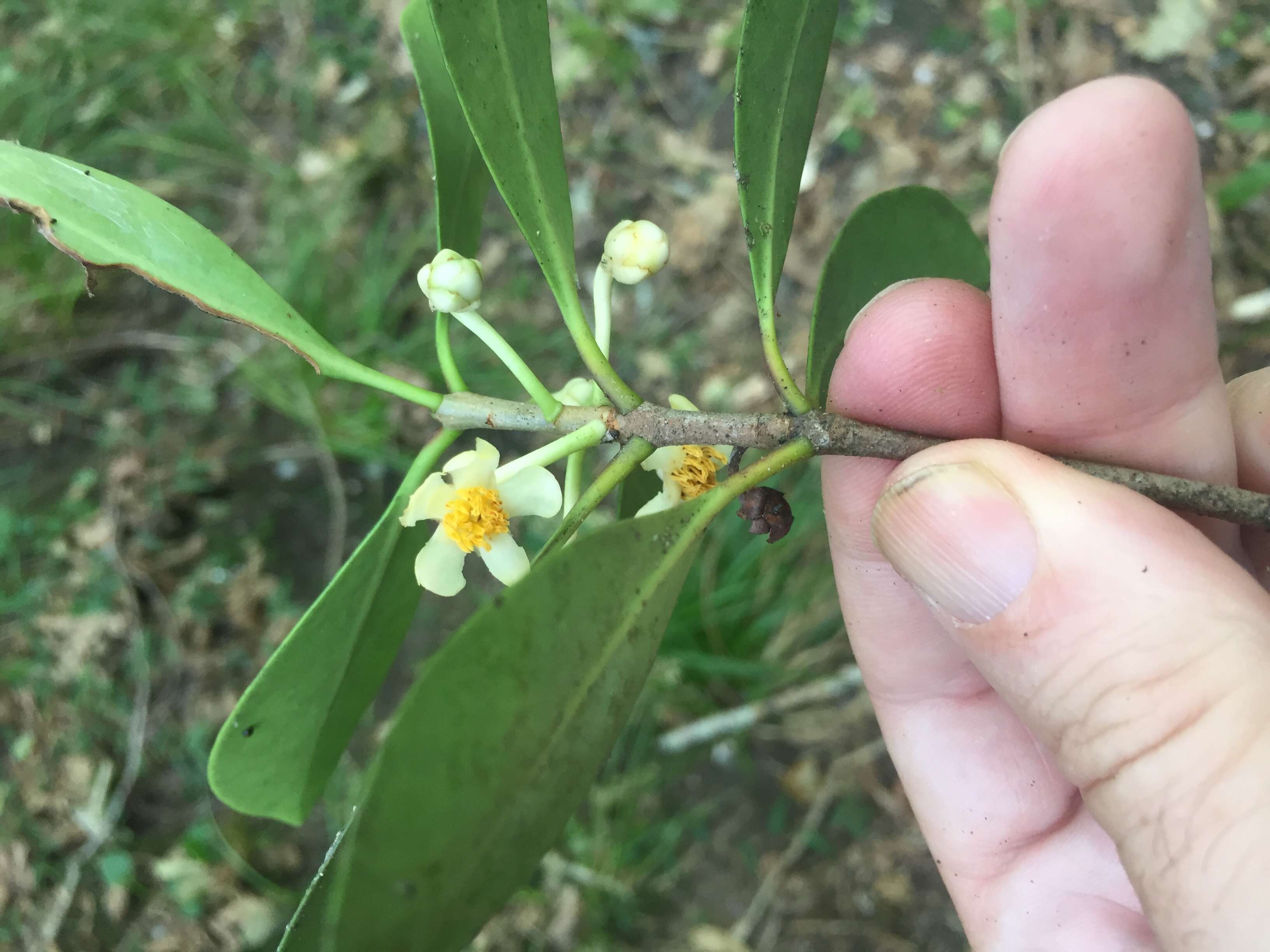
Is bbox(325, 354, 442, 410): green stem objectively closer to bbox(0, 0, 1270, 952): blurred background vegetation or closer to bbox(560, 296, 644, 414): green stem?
bbox(560, 296, 644, 414): green stem

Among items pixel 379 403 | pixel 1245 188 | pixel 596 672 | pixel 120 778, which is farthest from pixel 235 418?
pixel 1245 188

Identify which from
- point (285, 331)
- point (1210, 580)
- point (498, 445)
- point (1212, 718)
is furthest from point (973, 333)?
point (498, 445)

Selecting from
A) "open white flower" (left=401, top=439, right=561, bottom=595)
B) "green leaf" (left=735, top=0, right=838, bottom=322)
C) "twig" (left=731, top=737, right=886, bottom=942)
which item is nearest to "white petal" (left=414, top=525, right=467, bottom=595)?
"open white flower" (left=401, top=439, right=561, bottom=595)

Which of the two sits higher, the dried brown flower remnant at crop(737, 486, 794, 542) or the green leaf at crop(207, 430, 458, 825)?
the dried brown flower remnant at crop(737, 486, 794, 542)

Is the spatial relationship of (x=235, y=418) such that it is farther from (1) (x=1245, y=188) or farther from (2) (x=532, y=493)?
(1) (x=1245, y=188)

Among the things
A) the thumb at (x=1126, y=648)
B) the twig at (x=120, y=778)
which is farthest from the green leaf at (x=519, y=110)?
the twig at (x=120, y=778)

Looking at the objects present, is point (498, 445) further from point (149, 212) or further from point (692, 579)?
point (149, 212)
